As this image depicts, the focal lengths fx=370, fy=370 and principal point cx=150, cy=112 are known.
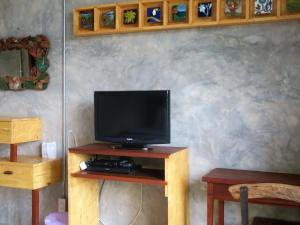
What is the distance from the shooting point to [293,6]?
2.51 metres

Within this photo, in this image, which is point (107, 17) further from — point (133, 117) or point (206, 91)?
point (206, 91)

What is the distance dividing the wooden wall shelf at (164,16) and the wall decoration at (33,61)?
0.45 m

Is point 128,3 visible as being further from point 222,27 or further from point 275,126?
point 275,126

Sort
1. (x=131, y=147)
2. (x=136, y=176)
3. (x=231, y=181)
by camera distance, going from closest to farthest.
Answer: (x=231, y=181) < (x=136, y=176) < (x=131, y=147)

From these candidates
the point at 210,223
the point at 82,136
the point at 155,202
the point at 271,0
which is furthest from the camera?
the point at 82,136

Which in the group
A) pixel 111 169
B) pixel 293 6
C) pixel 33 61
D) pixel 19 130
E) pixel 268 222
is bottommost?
pixel 268 222

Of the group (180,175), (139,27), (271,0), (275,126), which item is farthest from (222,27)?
(180,175)

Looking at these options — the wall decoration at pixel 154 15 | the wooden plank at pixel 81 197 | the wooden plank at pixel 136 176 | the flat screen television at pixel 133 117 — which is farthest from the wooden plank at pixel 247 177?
the wall decoration at pixel 154 15

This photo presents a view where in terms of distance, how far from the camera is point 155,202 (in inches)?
120

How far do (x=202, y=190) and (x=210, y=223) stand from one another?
47 cm

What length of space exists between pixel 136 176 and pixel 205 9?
1.34 metres

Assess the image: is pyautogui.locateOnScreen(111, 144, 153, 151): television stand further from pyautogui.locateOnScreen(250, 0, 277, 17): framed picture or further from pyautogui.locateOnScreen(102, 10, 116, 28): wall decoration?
pyautogui.locateOnScreen(250, 0, 277, 17): framed picture

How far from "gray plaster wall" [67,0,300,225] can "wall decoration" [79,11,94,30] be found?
0.39ft

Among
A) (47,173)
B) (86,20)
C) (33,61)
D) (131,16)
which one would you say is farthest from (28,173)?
(131,16)
